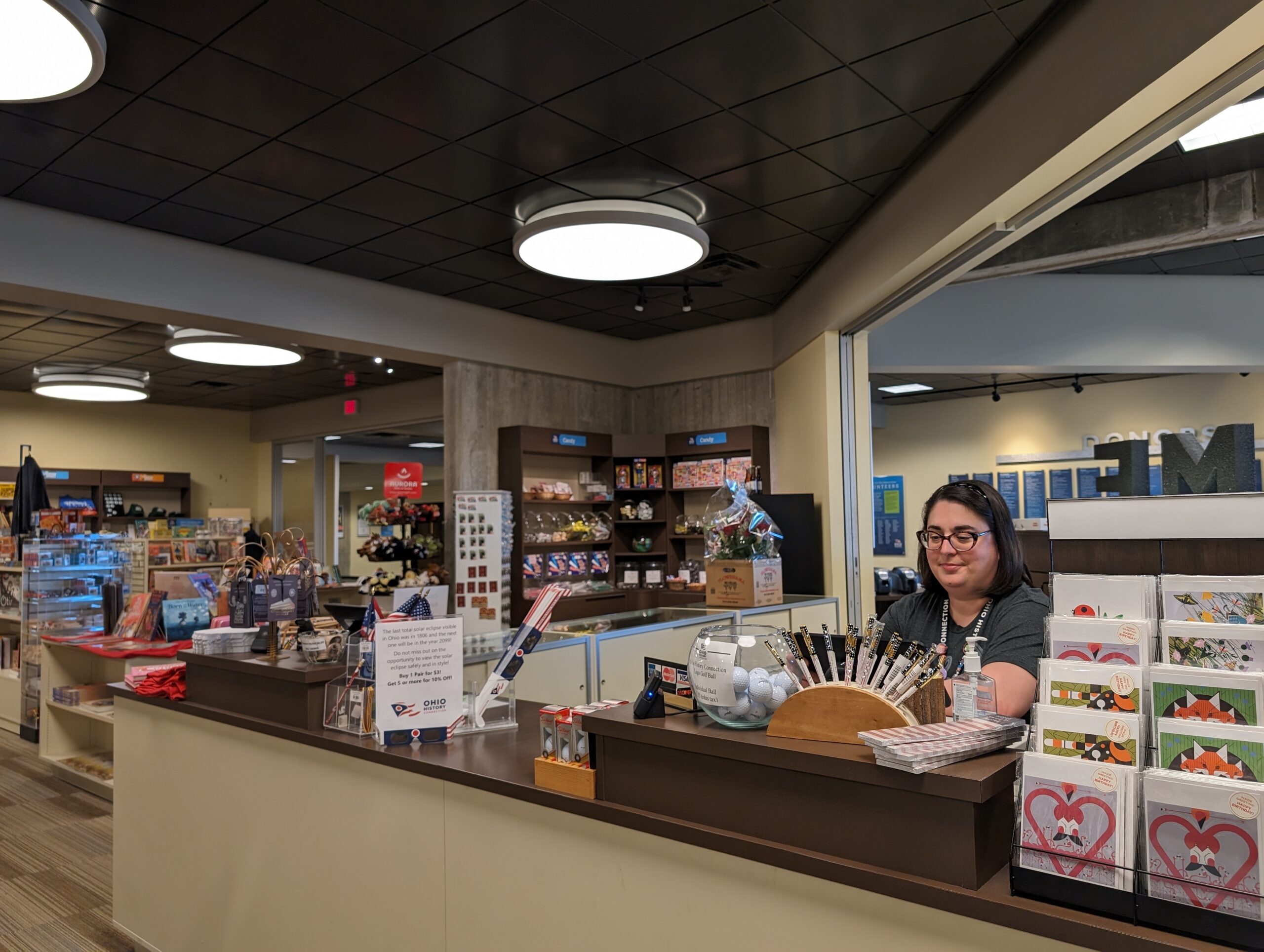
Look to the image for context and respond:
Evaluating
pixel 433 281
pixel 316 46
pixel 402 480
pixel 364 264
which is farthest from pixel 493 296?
pixel 316 46

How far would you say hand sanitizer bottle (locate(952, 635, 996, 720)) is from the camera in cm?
168

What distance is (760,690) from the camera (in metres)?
1.78

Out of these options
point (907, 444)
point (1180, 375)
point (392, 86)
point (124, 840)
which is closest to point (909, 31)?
point (392, 86)

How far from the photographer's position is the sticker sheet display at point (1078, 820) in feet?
4.26

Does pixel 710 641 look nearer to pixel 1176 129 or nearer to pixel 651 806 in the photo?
pixel 651 806

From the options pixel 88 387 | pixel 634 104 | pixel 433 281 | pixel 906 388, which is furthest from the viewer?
pixel 906 388

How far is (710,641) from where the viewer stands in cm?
186

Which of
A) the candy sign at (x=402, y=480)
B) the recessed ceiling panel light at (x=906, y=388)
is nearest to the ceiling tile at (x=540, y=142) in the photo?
the candy sign at (x=402, y=480)

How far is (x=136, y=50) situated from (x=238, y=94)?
0.43 m

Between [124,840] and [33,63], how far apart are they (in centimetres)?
299

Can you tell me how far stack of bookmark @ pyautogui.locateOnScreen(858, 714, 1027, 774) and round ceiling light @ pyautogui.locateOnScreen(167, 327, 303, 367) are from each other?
23.0 ft

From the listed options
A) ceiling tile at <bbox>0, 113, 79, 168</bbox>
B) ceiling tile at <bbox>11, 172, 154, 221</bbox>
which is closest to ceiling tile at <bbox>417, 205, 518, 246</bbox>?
ceiling tile at <bbox>11, 172, 154, 221</bbox>

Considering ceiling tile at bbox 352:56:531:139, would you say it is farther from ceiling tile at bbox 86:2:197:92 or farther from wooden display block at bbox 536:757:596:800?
wooden display block at bbox 536:757:596:800

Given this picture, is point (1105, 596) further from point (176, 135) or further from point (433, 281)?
point (433, 281)
